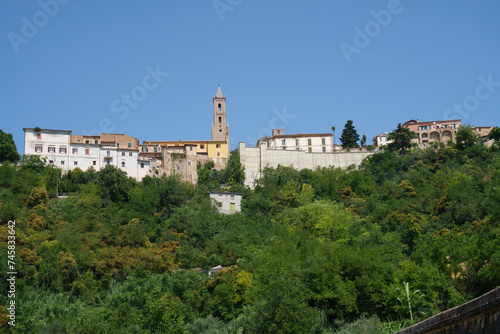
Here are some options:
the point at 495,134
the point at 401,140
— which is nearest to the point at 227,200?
the point at 401,140

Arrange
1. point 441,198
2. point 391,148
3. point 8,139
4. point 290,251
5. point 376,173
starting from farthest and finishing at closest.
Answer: point 391,148, point 376,173, point 8,139, point 441,198, point 290,251

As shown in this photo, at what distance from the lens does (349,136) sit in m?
68.9

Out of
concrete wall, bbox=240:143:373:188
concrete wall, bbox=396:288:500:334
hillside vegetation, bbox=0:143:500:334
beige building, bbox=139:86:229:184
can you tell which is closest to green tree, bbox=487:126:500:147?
hillside vegetation, bbox=0:143:500:334

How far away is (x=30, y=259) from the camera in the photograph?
32.8 metres

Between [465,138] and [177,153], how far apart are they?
31.9 m

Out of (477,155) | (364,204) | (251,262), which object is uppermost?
(477,155)

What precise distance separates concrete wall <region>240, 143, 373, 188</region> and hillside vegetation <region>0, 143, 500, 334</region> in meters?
1.38

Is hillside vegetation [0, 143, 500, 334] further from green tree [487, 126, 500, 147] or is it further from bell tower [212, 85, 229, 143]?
bell tower [212, 85, 229, 143]

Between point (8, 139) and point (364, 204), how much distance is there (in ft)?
116

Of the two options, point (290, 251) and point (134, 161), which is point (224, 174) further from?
point (290, 251)

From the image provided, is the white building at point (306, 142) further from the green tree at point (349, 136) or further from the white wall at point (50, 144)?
the white wall at point (50, 144)

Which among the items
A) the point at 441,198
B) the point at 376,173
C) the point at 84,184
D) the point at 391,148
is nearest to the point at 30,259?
the point at 84,184

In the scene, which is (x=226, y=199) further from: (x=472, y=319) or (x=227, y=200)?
(x=472, y=319)

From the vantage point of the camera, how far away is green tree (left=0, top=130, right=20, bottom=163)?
53406 millimetres
